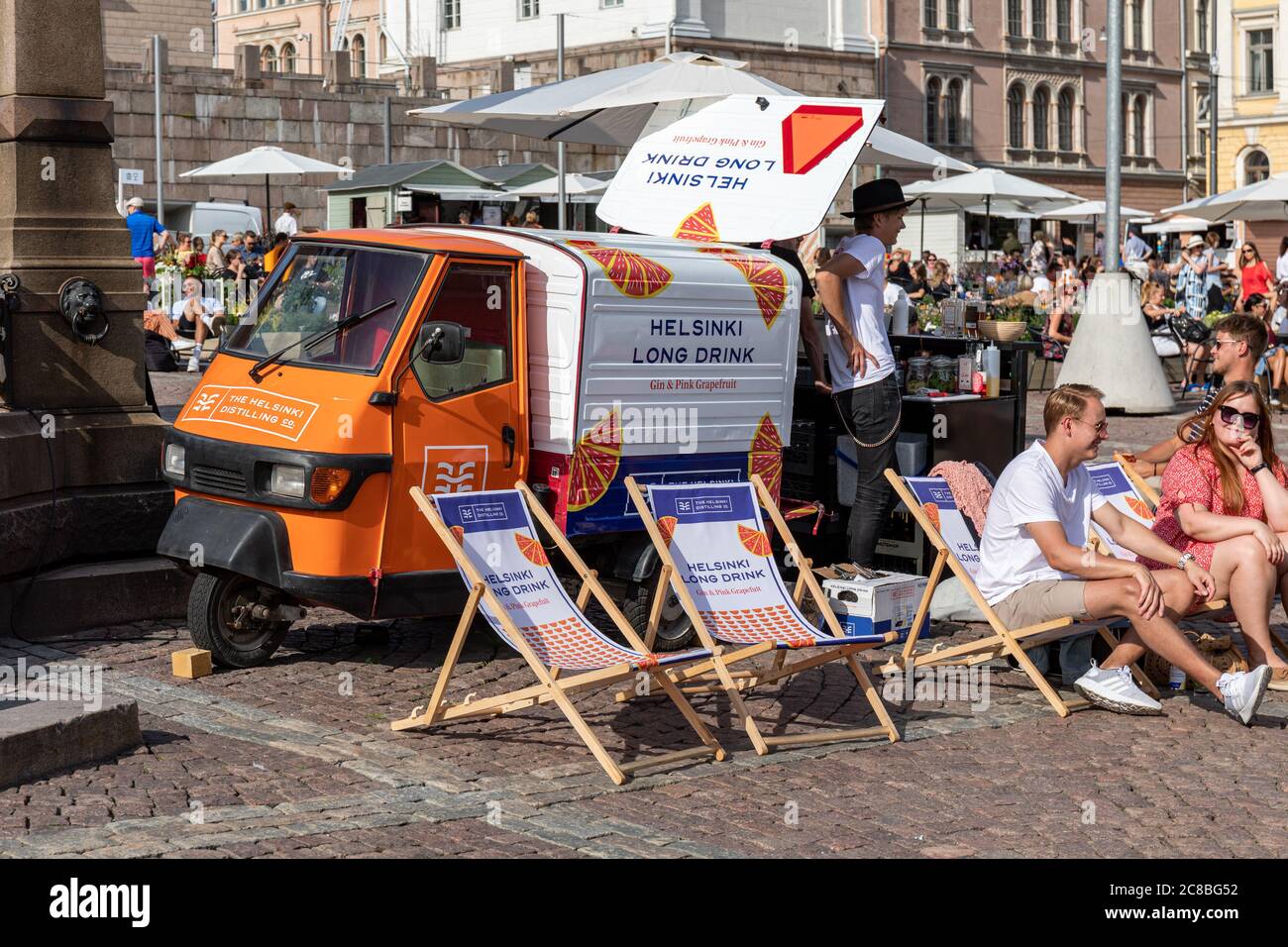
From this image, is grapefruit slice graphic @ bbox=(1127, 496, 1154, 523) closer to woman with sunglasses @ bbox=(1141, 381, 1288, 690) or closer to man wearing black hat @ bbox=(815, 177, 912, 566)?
woman with sunglasses @ bbox=(1141, 381, 1288, 690)

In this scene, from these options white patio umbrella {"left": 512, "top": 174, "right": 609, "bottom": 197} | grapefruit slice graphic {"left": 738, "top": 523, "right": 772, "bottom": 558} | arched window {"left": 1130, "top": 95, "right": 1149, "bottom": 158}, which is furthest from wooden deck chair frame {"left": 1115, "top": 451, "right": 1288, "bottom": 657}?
arched window {"left": 1130, "top": 95, "right": 1149, "bottom": 158}

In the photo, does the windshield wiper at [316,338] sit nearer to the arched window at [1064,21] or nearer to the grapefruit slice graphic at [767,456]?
the grapefruit slice graphic at [767,456]

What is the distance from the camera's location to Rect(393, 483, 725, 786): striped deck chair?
6.82 meters

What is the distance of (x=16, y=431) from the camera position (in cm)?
932

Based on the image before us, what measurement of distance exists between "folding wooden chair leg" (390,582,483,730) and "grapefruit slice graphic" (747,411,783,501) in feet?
8.36

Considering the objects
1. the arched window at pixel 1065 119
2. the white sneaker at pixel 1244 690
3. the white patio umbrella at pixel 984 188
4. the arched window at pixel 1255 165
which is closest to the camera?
the white sneaker at pixel 1244 690

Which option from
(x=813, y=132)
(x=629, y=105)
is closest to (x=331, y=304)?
(x=813, y=132)

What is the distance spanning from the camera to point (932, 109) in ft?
209

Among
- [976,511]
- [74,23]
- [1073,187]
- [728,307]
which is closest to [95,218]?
[74,23]

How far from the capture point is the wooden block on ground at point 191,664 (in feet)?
26.9

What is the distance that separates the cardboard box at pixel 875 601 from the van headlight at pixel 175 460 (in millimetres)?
3077
